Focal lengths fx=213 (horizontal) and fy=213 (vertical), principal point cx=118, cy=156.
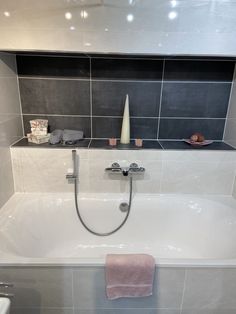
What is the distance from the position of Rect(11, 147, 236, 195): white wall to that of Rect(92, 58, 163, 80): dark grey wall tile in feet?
2.13

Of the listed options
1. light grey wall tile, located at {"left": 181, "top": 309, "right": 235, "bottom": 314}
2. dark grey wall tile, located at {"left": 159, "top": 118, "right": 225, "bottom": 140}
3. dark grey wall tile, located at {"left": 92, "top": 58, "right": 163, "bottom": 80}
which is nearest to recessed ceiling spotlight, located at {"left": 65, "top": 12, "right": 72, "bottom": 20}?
dark grey wall tile, located at {"left": 92, "top": 58, "right": 163, "bottom": 80}

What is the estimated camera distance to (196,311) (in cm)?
123

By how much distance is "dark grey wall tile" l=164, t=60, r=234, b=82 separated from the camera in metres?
1.79

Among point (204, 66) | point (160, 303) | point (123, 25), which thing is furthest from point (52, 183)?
point (204, 66)

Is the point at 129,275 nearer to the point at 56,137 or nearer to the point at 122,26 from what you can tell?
the point at 56,137

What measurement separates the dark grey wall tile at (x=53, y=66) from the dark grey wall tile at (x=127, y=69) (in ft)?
0.33

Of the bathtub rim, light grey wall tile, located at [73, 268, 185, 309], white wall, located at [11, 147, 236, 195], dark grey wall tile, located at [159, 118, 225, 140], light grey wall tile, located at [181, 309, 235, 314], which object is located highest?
dark grey wall tile, located at [159, 118, 225, 140]

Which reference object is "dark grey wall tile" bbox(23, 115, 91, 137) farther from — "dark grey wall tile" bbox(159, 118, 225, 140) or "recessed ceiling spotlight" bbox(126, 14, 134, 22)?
"recessed ceiling spotlight" bbox(126, 14, 134, 22)

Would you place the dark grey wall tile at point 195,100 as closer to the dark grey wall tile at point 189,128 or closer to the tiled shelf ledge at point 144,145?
the dark grey wall tile at point 189,128

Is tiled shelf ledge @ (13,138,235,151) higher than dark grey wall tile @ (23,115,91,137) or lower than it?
lower

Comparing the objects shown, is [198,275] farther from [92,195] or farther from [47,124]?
[47,124]

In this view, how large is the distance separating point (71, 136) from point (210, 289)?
4.64 ft

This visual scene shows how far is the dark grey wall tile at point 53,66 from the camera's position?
176 centimetres

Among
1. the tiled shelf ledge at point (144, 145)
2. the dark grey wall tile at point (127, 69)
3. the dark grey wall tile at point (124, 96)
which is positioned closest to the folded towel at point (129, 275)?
the tiled shelf ledge at point (144, 145)
